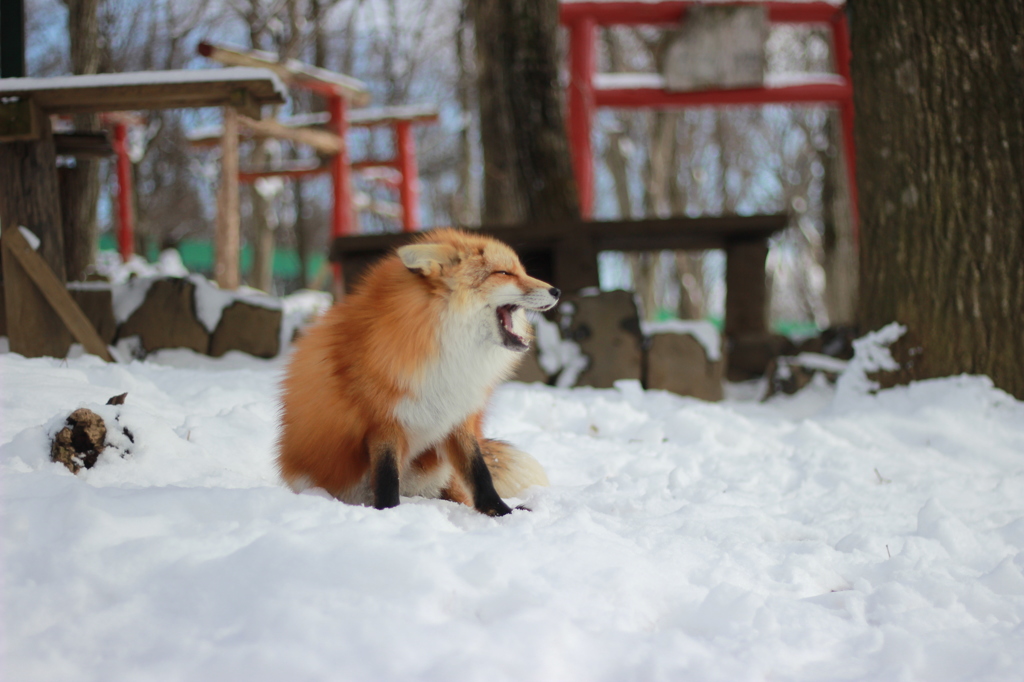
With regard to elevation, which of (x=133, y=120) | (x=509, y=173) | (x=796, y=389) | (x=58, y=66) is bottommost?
(x=796, y=389)

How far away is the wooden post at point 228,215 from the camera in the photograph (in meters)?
4.63

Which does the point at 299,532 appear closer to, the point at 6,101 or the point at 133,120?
the point at 6,101

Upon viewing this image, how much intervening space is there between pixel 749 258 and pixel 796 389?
128cm

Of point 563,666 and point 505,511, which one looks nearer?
point 563,666

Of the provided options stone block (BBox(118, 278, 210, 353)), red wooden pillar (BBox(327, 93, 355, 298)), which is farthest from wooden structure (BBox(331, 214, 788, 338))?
red wooden pillar (BBox(327, 93, 355, 298))

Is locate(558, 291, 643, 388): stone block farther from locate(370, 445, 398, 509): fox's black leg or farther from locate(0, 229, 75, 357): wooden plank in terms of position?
locate(0, 229, 75, 357): wooden plank

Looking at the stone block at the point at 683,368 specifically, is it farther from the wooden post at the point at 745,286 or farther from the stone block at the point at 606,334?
the wooden post at the point at 745,286

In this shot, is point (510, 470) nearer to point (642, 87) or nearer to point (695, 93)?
point (642, 87)

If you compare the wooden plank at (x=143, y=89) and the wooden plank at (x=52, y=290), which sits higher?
the wooden plank at (x=143, y=89)

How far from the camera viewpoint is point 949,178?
12.3 ft

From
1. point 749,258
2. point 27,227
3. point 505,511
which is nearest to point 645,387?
point 749,258

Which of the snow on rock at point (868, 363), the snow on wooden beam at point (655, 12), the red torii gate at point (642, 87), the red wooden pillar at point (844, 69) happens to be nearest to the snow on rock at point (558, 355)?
the snow on rock at point (868, 363)

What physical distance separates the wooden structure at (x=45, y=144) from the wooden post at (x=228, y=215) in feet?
2.32

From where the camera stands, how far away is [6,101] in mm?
3488
